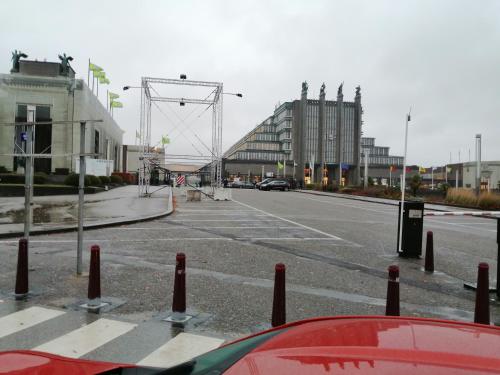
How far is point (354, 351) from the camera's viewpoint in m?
1.65

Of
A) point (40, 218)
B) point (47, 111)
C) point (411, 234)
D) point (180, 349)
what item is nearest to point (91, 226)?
point (40, 218)

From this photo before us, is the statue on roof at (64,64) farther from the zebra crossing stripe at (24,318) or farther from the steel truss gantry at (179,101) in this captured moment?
the zebra crossing stripe at (24,318)

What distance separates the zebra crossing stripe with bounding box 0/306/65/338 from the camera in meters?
5.11

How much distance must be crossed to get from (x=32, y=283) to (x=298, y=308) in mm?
4253

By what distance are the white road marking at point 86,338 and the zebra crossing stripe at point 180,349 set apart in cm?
66

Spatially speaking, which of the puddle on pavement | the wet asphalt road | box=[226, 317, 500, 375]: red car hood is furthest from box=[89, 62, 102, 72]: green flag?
box=[226, 317, 500, 375]: red car hood

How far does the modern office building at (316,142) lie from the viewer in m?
121

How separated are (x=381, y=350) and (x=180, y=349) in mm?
3324

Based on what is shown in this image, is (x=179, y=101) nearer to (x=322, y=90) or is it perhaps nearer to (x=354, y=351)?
(x=354, y=351)

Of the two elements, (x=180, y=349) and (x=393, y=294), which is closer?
(x=180, y=349)

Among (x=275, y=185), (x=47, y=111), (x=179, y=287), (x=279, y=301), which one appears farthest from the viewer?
(x=275, y=185)

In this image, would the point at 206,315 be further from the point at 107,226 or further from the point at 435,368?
the point at 107,226

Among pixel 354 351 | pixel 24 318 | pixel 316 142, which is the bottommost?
pixel 24 318

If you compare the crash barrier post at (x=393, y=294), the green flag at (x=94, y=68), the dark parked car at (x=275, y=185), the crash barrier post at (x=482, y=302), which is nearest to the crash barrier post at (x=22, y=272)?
the crash barrier post at (x=393, y=294)
